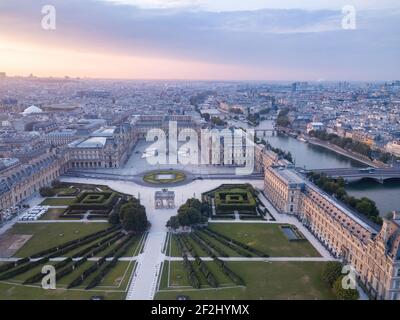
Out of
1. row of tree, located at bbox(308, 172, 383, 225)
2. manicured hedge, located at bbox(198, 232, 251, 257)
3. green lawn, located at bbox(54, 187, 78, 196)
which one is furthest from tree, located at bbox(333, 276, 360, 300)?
green lawn, located at bbox(54, 187, 78, 196)

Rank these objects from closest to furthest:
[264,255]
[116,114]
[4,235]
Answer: [264,255] → [4,235] → [116,114]

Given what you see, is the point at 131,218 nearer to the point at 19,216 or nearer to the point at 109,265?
the point at 109,265

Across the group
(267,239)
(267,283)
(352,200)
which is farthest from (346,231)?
(352,200)

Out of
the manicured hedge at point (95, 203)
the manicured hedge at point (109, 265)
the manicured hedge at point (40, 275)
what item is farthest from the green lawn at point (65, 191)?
the manicured hedge at point (40, 275)

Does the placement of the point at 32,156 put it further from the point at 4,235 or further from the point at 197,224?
the point at 197,224

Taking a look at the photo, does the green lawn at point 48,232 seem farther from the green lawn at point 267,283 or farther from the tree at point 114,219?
the green lawn at point 267,283

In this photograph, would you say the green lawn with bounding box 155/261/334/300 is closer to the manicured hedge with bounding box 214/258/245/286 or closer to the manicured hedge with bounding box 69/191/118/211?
the manicured hedge with bounding box 214/258/245/286
